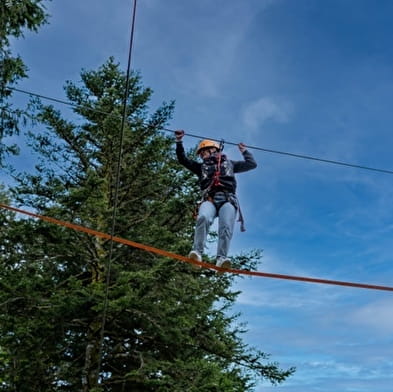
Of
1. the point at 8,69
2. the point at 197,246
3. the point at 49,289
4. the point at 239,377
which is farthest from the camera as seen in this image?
the point at 239,377

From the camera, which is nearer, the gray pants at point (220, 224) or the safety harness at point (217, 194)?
the gray pants at point (220, 224)

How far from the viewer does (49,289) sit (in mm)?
12711

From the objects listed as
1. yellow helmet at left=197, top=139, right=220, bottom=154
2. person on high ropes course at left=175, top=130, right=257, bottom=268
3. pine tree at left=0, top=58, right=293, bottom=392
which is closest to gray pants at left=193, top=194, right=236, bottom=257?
person on high ropes course at left=175, top=130, right=257, bottom=268

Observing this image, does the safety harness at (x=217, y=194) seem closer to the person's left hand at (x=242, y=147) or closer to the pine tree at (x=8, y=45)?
the person's left hand at (x=242, y=147)

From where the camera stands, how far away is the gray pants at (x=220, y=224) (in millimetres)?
5695

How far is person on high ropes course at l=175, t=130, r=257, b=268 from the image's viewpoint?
18.7 feet

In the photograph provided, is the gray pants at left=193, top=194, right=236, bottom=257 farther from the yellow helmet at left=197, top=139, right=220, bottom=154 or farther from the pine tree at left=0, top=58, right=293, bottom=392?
the pine tree at left=0, top=58, right=293, bottom=392

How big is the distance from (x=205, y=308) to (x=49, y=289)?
12.5ft

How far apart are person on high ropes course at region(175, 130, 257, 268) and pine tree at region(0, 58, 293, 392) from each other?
5.26 metres

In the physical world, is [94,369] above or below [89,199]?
below

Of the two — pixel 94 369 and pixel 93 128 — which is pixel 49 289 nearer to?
pixel 94 369

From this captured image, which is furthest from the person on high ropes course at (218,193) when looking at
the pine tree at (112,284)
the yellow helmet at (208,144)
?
the pine tree at (112,284)

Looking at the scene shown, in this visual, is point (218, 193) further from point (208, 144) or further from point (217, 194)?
point (208, 144)

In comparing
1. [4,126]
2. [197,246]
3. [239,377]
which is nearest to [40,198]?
[4,126]
